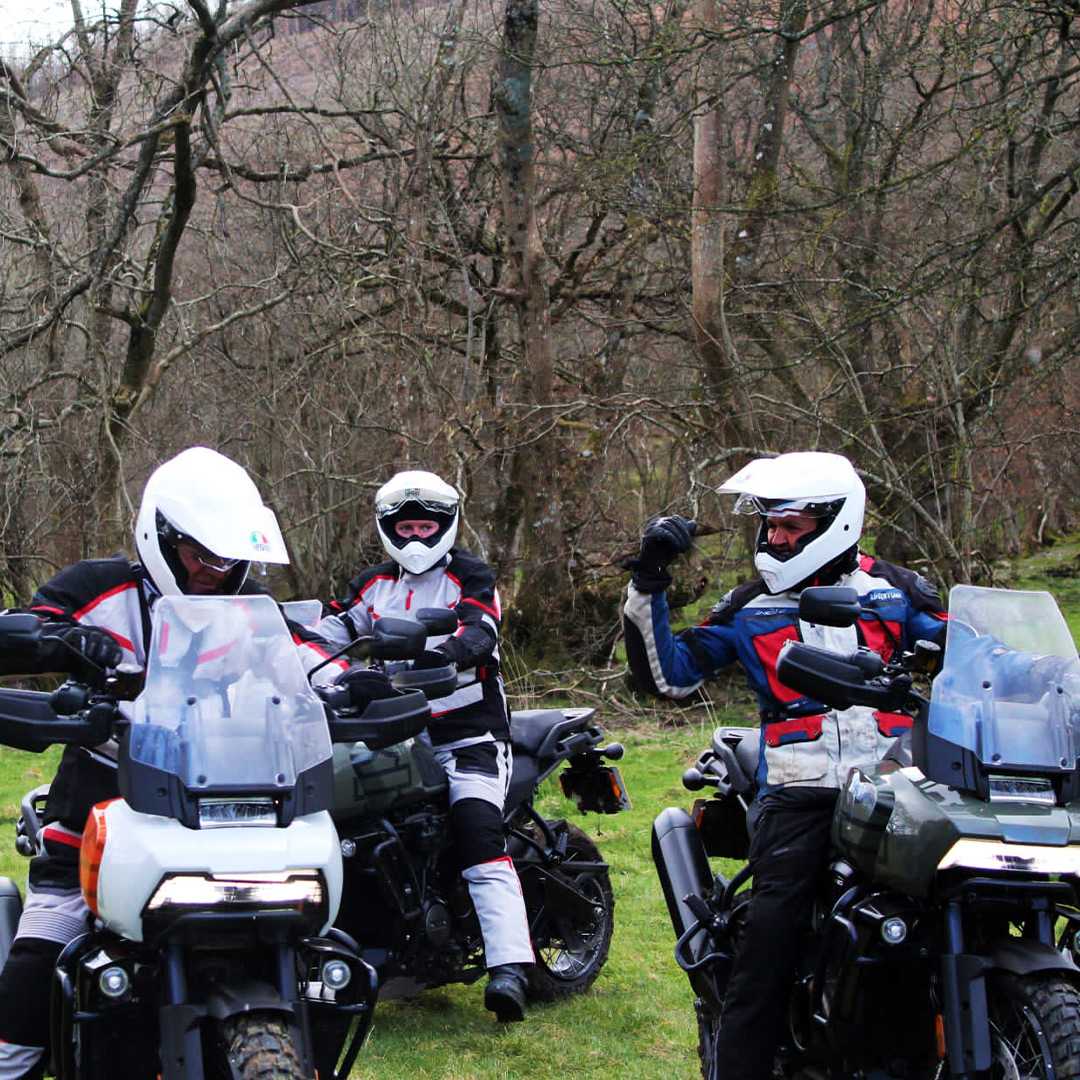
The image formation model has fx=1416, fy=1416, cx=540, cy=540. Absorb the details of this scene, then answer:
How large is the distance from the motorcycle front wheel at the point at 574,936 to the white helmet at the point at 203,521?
96.3 inches

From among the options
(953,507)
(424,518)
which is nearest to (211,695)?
(424,518)

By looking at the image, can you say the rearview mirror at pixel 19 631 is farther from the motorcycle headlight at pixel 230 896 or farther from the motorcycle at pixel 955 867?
the motorcycle at pixel 955 867

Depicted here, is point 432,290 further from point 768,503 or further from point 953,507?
point 768,503

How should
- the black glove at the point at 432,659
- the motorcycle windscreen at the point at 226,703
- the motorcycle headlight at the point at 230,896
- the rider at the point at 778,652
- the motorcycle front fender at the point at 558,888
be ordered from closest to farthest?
the motorcycle headlight at the point at 230,896 → the motorcycle windscreen at the point at 226,703 → the rider at the point at 778,652 → the black glove at the point at 432,659 → the motorcycle front fender at the point at 558,888

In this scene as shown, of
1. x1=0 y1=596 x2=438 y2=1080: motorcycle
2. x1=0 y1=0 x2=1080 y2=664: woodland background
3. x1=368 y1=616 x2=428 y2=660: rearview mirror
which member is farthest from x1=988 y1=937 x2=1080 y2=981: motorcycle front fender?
x1=0 y1=0 x2=1080 y2=664: woodland background

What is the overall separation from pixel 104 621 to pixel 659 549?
1.49m

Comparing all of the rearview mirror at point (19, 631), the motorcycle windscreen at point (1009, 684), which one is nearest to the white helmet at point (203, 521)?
the rearview mirror at point (19, 631)

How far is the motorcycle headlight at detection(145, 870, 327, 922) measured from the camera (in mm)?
2844

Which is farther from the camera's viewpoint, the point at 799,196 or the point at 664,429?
the point at 799,196

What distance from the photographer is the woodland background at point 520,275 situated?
1098 centimetres

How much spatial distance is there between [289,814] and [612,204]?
9.46 metres

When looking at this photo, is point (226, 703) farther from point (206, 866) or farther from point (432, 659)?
point (432, 659)

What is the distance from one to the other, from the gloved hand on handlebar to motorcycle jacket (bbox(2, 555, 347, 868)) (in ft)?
2.99

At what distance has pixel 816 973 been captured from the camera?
3.50 m
